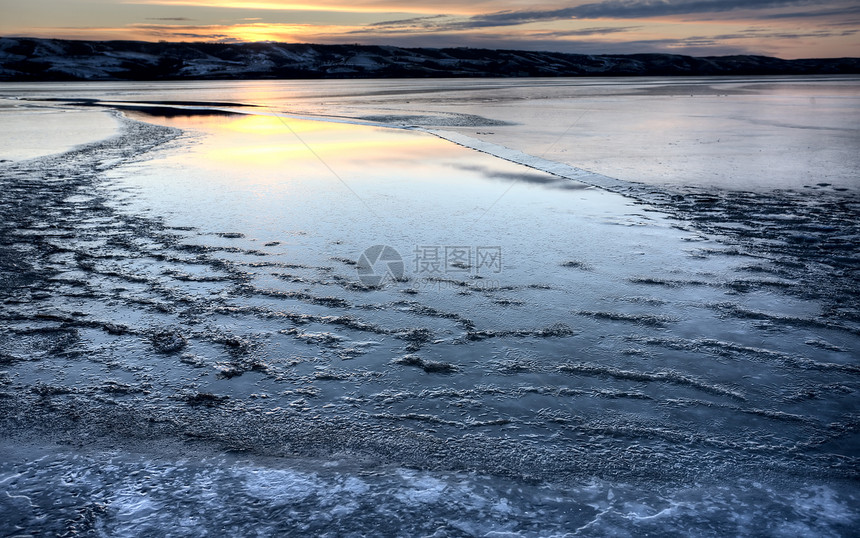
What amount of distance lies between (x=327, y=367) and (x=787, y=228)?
16.0 feet

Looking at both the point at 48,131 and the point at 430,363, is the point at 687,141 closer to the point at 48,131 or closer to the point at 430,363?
the point at 430,363

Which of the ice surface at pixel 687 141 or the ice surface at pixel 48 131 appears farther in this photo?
the ice surface at pixel 48 131

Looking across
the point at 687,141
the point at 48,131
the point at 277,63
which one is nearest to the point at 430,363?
the point at 687,141

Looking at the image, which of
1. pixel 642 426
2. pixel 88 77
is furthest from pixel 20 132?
pixel 88 77

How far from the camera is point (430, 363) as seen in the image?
3.18m

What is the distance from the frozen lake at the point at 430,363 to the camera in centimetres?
218

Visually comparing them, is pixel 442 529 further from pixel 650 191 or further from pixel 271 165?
pixel 271 165

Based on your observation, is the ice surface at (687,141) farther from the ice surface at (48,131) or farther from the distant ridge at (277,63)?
Answer: the distant ridge at (277,63)

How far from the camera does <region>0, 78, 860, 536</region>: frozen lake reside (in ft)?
7.16

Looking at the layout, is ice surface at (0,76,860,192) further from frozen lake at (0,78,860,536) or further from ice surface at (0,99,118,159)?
ice surface at (0,99,118,159)

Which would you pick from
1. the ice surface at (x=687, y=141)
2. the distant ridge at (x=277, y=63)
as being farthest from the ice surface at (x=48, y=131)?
the distant ridge at (x=277, y=63)

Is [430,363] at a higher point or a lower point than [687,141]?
lower

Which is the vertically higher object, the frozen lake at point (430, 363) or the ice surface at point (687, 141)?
the ice surface at point (687, 141)

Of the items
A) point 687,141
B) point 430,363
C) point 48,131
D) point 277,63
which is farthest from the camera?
point 277,63
